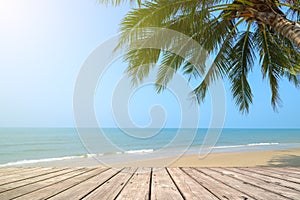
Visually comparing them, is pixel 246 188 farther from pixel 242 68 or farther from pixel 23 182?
pixel 242 68

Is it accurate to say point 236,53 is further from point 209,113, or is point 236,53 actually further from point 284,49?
point 209,113

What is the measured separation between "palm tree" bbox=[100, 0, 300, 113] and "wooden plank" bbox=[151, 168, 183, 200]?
3.24m

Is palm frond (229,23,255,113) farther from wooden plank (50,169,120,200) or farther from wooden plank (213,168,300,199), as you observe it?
wooden plank (50,169,120,200)

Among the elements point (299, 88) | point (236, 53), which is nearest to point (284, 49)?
point (236, 53)

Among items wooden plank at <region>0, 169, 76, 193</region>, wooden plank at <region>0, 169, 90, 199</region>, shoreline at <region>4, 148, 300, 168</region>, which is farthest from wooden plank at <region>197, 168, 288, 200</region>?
shoreline at <region>4, 148, 300, 168</region>

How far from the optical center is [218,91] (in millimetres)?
6059

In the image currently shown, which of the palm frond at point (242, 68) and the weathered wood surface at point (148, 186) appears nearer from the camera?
the weathered wood surface at point (148, 186)

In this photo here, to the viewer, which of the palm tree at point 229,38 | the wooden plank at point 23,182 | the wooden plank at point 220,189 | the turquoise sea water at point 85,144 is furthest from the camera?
the turquoise sea water at point 85,144

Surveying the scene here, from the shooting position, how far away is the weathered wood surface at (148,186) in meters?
1.59

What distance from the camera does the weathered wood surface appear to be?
5.22 ft

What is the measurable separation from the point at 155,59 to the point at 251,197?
167 inches

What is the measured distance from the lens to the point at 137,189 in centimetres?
176

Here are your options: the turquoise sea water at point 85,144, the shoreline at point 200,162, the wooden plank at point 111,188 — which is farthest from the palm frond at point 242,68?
the wooden plank at point 111,188

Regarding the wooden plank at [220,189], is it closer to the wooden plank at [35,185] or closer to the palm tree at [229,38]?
the wooden plank at [35,185]
